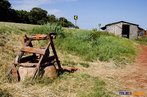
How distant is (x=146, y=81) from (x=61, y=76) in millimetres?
2831

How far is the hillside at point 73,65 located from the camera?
7371mm

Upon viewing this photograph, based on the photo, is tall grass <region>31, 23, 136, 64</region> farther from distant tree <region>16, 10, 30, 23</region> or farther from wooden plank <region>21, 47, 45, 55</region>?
distant tree <region>16, 10, 30, 23</region>

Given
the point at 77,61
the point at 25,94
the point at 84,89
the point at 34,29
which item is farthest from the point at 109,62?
the point at 25,94

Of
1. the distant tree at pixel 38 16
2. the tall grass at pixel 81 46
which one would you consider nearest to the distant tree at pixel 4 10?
the distant tree at pixel 38 16

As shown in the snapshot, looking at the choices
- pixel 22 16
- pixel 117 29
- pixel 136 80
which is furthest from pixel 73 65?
pixel 117 29

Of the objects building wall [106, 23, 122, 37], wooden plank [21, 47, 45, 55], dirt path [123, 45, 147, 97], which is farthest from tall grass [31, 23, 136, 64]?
building wall [106, 23, 122, 37]

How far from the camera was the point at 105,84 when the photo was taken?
8391 mm

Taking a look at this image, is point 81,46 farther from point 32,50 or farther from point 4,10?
point 4,10

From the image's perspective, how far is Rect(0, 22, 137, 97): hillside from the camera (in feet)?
24.2

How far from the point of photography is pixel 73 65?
11266mm

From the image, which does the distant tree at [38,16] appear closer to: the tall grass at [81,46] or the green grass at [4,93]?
the tall grass at [81,46]

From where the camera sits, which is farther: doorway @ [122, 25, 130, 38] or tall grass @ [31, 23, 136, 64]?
doorway @ [122, 25, 130, 38]

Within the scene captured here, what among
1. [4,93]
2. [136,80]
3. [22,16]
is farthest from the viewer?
[22,16]

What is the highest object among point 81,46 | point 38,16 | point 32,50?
point 38,16
